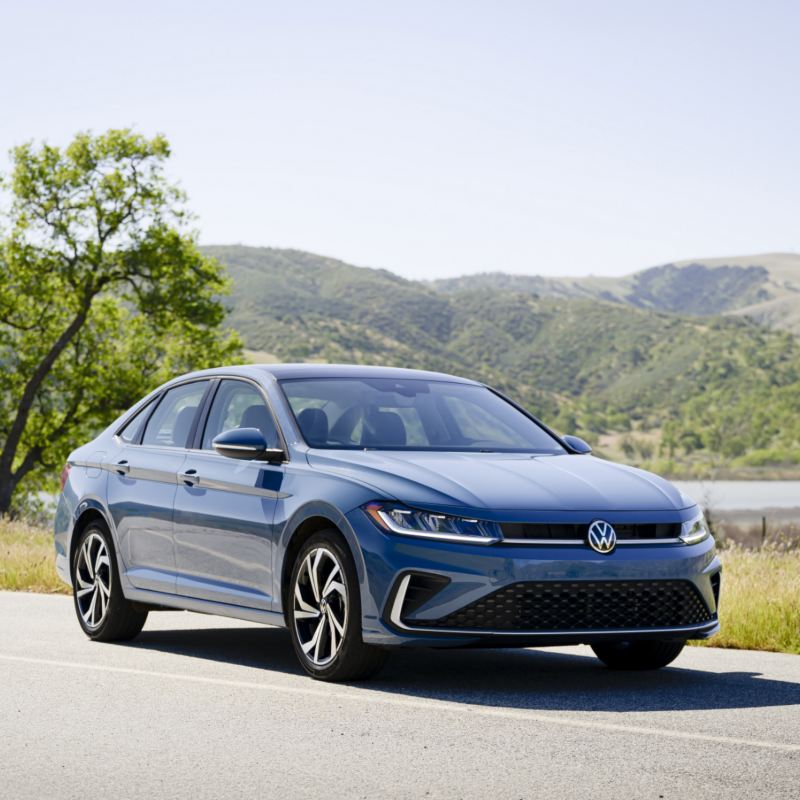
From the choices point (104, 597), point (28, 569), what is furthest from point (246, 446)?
point (28, 569)

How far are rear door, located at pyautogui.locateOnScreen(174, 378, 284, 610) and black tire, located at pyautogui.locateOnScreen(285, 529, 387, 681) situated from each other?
1.00 ft

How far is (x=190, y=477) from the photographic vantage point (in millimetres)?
9164

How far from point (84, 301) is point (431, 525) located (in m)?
40.4

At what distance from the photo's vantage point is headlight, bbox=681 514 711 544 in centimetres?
789

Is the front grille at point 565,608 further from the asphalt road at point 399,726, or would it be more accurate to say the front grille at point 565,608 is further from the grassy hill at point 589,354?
the grassy hill at point 589,354

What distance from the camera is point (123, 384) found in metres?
46.8

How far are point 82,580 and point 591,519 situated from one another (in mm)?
4189

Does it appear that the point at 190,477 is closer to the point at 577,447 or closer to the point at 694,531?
the point at 577,447

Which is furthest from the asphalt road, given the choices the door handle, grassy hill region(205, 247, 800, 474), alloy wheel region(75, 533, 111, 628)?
grassy hill region(205, 247, 800, 474)

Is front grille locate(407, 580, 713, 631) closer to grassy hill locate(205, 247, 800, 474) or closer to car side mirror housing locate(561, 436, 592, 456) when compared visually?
car side mirror housing locate(561, 436, 592, 456)

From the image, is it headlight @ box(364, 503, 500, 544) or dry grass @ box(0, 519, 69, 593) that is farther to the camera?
dry grass @ box(0, 519, 69, 593)

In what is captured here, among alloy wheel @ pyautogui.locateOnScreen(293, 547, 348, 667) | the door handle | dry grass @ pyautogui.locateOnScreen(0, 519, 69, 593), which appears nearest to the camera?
alloy wheel @ pyautogui.locateOnScreen(293, 547, 348, 667)

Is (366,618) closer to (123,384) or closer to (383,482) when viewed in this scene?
(383,482)

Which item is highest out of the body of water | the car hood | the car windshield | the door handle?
the car windshield
